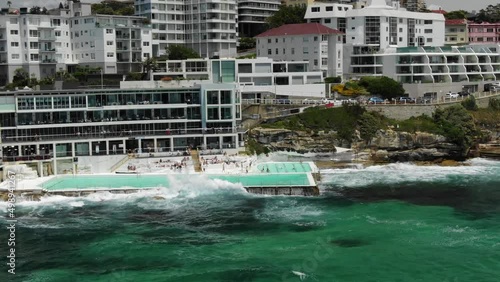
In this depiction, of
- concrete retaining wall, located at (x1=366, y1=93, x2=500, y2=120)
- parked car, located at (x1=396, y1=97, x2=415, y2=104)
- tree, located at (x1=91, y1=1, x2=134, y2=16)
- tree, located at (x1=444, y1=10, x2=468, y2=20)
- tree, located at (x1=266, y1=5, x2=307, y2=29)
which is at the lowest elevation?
concrete retaining wall, located at (x1=366, y1=93, x2=500, y2=120)

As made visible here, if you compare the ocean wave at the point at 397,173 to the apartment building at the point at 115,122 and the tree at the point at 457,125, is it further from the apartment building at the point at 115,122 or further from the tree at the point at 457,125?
the apartment building at the point at 115,122

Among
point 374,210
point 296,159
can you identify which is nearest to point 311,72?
point 296,159

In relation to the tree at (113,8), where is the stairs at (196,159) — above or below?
below

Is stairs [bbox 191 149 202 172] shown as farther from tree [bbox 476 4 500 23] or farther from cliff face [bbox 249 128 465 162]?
tree [bbox 476 4 500 23]

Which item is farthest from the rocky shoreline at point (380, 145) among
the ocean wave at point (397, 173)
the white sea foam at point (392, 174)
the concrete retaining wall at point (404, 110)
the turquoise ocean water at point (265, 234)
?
the turquoise ocean water at point (265, 234)

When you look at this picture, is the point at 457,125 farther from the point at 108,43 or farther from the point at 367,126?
the point at 108,43

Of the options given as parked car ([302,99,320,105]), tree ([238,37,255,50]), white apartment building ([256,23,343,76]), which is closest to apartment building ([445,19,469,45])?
tree ([238,37,255,50])
